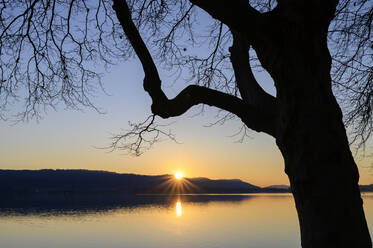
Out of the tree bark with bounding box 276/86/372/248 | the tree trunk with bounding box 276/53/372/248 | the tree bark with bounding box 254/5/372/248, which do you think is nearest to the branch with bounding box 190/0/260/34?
the tree bark with bounding box 254/5/372/248

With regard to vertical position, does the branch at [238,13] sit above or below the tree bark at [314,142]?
above

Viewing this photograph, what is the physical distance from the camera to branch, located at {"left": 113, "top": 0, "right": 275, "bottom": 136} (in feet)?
10.3

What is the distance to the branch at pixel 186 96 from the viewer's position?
3.12 metres

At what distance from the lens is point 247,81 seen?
3.76 metres

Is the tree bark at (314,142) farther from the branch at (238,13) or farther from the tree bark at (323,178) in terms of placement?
the branch at (238,13)

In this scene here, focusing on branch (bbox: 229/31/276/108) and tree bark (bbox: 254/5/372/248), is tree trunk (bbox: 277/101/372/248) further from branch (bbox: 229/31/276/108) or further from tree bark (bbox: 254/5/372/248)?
branch (bbox: 229/31/276/108)

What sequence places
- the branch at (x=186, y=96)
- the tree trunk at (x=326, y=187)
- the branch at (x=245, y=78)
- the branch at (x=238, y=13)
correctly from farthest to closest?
the branch at (x=245, y=78) → the branch at (x=186, y=96) → the branch at (x=238, y=13) → the tree trunk at (x=326, y=187)

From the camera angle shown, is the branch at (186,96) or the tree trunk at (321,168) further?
the branch at (186,96)

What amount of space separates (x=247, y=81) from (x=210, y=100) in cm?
82

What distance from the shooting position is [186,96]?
3146 mm

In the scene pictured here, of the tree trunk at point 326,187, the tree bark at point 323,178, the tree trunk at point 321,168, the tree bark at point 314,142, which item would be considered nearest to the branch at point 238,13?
the tree bark at point 314,142

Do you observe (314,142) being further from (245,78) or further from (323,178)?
(245,78)

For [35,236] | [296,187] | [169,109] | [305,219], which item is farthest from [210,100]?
[35,236]

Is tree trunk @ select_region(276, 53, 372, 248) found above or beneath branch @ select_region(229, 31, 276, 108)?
beneath
